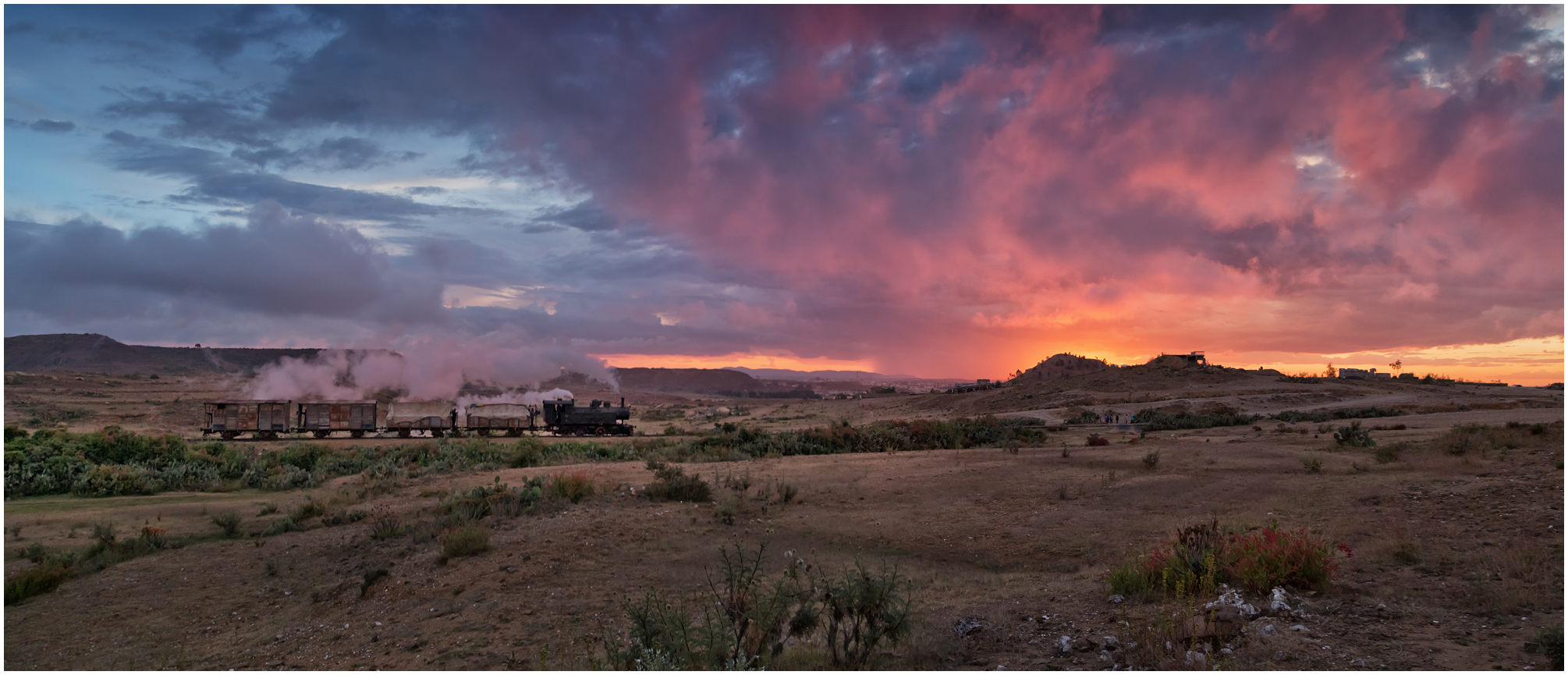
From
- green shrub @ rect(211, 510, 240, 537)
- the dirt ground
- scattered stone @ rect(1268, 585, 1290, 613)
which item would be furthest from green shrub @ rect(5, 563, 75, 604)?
scattered stone @ rect(1268, 585, 1290, 613)

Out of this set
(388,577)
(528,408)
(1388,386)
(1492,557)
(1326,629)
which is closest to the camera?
(1326,629)

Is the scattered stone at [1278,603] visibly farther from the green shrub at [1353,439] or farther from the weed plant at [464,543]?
the green shrub at [1353,439]

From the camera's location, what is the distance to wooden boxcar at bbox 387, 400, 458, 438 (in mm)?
41375

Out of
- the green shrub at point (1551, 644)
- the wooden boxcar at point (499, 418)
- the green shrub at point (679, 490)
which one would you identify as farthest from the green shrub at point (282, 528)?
the wooden boxcar at point (499, 418)

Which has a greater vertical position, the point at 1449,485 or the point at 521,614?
the point at 1449,485

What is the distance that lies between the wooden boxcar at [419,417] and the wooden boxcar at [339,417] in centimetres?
114

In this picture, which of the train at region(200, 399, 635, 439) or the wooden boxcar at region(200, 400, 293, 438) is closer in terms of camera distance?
the wooden boxcar at region(200, 400, 293, 438)

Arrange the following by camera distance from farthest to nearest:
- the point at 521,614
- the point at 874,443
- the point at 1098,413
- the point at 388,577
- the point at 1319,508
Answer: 1. the point at 1098,413
2. the point at 874,443
3. the point at 1319,508
4. the point at 388,577
5. the point at 521,614

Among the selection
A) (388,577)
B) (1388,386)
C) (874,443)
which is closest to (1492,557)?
(388,577)

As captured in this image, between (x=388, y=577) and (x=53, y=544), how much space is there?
873 cm

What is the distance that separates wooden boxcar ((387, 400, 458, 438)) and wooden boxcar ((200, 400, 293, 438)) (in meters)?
5.37

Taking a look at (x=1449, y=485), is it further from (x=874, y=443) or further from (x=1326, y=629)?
(x=874, y=443)

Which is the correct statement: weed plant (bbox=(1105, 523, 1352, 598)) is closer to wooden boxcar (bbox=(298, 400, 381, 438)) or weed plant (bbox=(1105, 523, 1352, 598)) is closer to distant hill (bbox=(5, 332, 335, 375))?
wooden boxcar (bbox=(298, 400, 381, 438))

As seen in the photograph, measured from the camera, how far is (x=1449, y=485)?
13.5 metres
